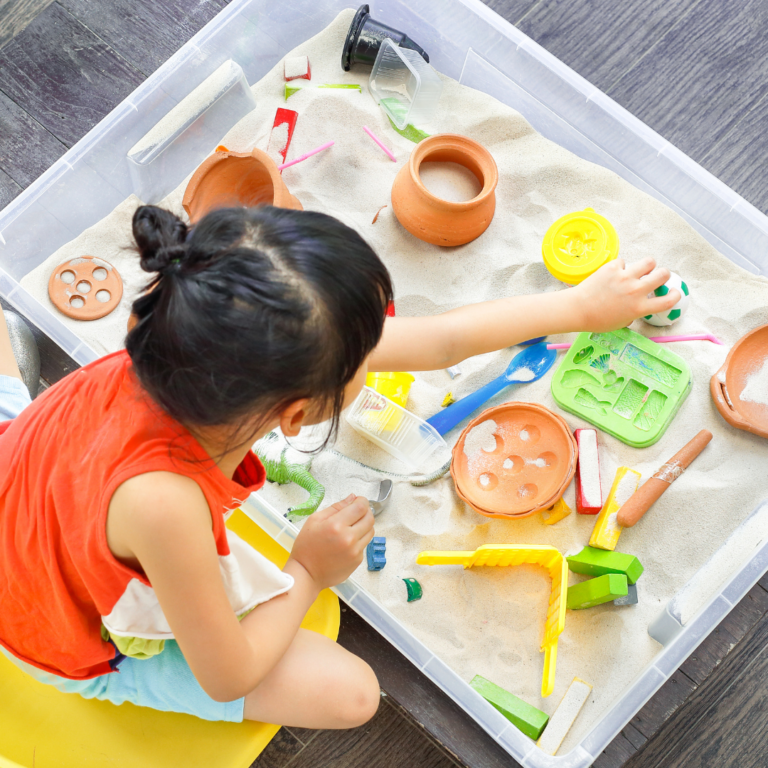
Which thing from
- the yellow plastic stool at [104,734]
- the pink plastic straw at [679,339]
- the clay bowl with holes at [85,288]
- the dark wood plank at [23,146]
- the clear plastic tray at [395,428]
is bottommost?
the yellow plastic stool at [104,734]

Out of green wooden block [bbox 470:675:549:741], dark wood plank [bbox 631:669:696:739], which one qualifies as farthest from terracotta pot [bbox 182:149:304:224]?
dark wood plank [bbox 631:669:696:739]

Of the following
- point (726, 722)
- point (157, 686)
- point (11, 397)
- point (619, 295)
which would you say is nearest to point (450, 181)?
point (619, 295)

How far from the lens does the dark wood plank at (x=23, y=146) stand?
3.55ft

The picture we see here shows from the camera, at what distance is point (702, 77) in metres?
1.08

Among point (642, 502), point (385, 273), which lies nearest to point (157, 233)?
point (385, 273)

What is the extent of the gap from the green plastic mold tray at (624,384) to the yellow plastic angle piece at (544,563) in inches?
7.6

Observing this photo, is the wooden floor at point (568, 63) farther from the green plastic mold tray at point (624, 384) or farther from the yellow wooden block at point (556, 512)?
the yellow wooden block at point (556, 512)

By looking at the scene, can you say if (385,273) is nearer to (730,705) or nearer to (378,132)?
(378,132)

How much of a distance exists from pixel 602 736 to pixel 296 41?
1.07 m

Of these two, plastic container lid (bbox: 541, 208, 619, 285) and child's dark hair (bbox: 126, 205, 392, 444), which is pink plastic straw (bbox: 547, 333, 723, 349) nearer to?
plastic container lid (bbox: 541, 208, 619, 285)

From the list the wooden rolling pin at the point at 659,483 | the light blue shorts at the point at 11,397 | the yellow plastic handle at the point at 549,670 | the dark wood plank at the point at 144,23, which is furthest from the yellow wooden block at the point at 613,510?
the dark wood plank at the point at 144,23

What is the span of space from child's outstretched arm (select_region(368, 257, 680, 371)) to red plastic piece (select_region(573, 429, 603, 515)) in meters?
0.14

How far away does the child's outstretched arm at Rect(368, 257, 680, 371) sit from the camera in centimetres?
84

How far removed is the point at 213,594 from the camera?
60cm
